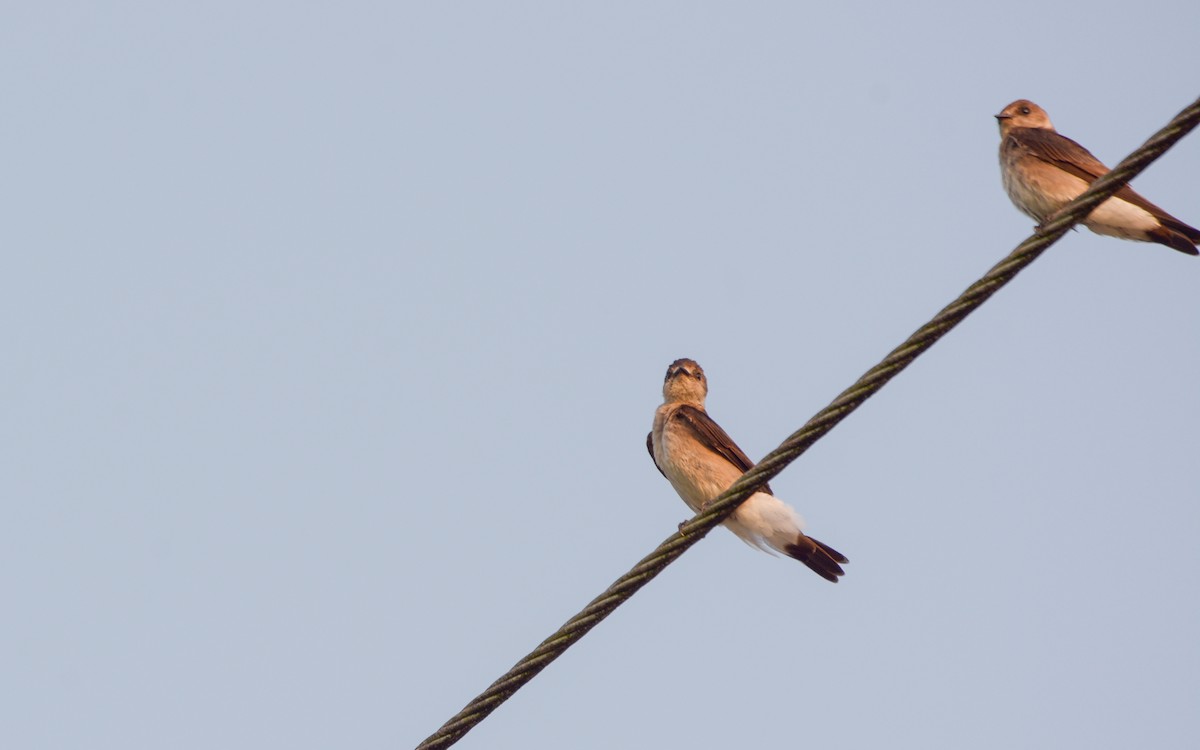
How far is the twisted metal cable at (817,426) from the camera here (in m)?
4.08

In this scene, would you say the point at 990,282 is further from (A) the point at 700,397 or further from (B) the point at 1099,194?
(A) the point at 700,397

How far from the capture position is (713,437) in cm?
828

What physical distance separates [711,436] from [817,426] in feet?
12.3

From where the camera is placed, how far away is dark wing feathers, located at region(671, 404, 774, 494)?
323 inches

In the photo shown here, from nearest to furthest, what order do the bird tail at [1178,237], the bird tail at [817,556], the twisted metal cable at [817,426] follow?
the twisted metal cable at [817,426] < the bird tail at [1178,237] < the bird tail at [817,556]

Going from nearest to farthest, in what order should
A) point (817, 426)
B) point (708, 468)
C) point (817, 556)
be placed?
1. point (817, 426)
2. point (817, 556)
3. point (708, 468)

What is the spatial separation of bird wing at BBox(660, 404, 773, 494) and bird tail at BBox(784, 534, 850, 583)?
708mm

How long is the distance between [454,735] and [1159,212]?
414cm

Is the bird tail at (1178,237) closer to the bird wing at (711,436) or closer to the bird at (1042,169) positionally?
the bird at (1042,169)

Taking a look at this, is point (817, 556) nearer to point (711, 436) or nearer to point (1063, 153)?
point (711, 436)

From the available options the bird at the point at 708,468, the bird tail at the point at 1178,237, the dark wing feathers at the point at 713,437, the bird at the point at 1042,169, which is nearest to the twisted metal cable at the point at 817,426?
the bird at the point at 708,468

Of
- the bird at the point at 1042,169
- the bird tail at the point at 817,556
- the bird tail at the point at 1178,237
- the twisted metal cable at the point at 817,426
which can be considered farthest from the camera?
the bird at the point at 1042,169

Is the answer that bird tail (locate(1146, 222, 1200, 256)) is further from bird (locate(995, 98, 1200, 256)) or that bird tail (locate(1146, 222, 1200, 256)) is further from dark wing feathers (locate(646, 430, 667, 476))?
dark wing feathers (locate(646, 430, 667, 476))

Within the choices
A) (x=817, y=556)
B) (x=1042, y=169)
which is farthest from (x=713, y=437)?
(x=1042, y=169)
